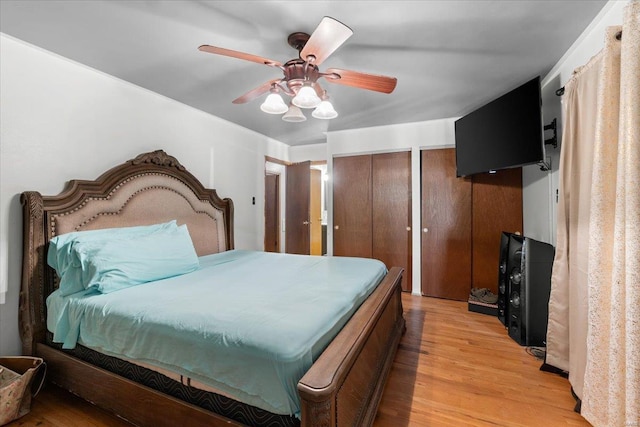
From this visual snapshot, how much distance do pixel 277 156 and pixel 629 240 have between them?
4461 mm

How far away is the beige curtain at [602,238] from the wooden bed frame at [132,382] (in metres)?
1.12

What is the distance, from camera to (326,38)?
4.87 feet

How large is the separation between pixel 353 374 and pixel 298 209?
159 inches

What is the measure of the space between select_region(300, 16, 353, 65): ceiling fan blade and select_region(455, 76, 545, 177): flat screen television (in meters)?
1.73

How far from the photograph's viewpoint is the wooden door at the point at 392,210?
4062 millimetres

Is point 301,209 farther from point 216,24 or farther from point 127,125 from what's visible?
point 216,24

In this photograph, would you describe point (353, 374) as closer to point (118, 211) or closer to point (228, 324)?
point (228, 324)

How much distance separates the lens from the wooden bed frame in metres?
1.18

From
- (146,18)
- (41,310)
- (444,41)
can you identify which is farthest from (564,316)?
(41,310)

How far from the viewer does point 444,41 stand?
79.0 inches

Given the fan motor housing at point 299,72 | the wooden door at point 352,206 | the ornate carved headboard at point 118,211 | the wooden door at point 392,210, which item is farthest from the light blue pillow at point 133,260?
the wooden door at point 392,210

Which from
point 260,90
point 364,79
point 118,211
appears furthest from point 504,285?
point 118,211

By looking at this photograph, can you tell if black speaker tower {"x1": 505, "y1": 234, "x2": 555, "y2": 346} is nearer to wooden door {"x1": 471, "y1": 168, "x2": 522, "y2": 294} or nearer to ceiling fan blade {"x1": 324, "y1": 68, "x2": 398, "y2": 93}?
wooden door {"x1": 471, "y1": 168, "x2": 522, "y2": 294}


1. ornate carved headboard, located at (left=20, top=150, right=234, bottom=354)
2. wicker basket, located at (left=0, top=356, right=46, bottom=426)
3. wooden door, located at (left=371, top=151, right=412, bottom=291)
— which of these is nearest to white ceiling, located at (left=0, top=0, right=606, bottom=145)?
ornate carved headboard, located at (left=20, top=150, right=234, bottom=354)
